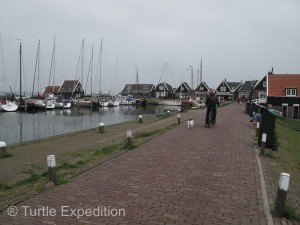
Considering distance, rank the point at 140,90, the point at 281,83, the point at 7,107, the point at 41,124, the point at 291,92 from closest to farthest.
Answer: the point at 41,124 → the point at 291,92 → the point at 281,83 → the point at 7,107 → the point at 140,90

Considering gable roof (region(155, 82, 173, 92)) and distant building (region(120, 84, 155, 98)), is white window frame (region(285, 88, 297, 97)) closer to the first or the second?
gable roof (region(155, 82, 173, 92))

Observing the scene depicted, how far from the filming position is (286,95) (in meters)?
43.7

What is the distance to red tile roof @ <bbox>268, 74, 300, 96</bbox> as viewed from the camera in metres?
44.1

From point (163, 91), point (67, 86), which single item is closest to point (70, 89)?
point (67, 86)

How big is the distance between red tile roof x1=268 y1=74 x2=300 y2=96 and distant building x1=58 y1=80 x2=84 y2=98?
60.2 metres

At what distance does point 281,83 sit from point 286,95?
89.8 inches

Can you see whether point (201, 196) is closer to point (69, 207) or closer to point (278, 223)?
point (278, 223)

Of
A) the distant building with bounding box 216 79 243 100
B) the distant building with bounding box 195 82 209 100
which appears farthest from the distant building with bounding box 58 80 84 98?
the distant building with bounding box 216 79 243 100

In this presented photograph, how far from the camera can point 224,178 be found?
716cm

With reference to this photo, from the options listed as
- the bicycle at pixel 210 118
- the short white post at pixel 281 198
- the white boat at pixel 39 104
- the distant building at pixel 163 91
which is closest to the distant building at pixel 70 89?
the distant building at pixel 163 91

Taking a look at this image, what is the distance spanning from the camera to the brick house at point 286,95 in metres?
43.3

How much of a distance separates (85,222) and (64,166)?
4.78 metres

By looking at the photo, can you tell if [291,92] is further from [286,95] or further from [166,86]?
[166,86]

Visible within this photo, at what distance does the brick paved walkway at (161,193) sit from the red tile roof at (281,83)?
3811 centimetres
